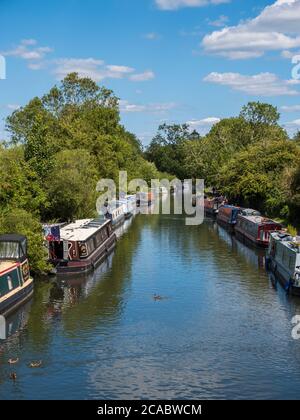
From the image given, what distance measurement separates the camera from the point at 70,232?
45.7 meters

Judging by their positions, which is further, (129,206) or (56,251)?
(129,206)

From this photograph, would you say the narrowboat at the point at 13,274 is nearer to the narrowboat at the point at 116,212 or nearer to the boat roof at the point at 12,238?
the boat roof at the point at 12,238

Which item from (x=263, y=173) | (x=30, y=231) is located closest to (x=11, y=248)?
(x=30, y=231)

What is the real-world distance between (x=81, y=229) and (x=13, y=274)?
1476 centimetres

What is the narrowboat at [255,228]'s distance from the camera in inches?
2085

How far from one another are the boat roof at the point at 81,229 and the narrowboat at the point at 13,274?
6.93m

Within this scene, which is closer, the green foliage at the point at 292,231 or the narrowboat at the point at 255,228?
the green foliage at the point at 292,231

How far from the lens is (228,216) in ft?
235

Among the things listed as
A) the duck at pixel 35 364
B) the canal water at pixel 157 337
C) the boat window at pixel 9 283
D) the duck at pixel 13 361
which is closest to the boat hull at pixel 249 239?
the canal water at pixel 157 337

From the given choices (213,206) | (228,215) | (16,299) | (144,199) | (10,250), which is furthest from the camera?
(144,199)

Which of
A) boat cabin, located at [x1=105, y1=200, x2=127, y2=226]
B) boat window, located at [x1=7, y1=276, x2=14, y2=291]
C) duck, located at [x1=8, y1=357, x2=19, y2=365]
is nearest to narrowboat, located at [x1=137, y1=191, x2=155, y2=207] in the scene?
boat cabin, located at [x1=105, y1=200, x2=127, y2=226]

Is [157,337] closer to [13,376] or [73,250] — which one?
[13,376]

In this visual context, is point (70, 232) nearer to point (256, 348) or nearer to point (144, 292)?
point (144, 292)
